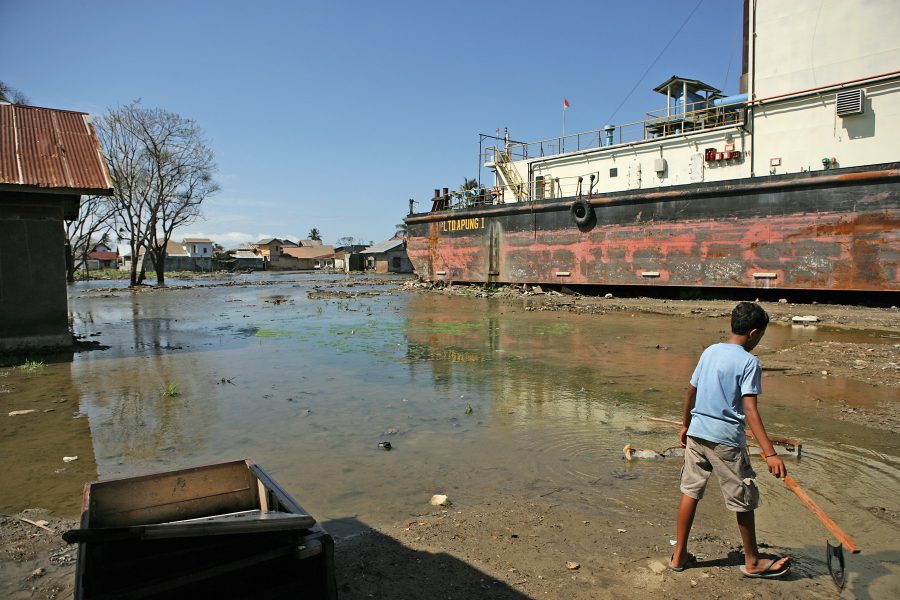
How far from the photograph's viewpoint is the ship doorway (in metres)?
22.1

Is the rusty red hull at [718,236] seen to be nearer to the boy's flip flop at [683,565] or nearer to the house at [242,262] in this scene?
the boy's flip flop at [683,565]

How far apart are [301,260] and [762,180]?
7521 cm

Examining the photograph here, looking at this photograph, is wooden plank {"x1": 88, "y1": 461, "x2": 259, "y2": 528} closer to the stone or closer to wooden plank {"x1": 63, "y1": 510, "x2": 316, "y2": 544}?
wooden plank {"x1": 63, "y1": 510, "x2": 316, "y2": 544}

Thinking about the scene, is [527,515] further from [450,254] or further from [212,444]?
[450,254]

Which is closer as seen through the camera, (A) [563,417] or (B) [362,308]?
(A) [563,417]

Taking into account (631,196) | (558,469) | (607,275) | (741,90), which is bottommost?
(558,469)

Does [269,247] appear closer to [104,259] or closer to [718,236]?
[104,259]

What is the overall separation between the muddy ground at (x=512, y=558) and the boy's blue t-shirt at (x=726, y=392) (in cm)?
66

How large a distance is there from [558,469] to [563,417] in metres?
1.37

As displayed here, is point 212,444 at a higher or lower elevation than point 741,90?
lower

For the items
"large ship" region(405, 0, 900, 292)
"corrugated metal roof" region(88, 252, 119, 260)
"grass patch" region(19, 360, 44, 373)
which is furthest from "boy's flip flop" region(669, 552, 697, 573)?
"corrugated metal roof" region(88, 252, 119, 260)

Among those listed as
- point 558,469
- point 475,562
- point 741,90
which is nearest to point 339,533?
point 475,562

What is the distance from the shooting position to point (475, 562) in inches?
110

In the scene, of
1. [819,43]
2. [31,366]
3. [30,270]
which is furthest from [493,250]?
[31,366]
